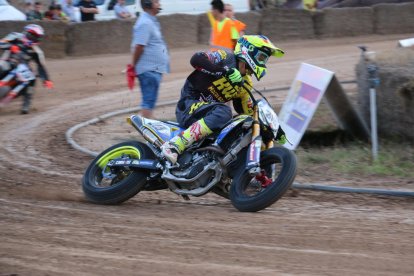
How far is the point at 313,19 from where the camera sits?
2227 centimetres

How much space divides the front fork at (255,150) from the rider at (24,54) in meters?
7.24

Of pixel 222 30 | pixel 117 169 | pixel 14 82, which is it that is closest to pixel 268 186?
pixel 117 169

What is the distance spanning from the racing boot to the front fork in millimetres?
428

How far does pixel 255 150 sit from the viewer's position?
6.55 meters

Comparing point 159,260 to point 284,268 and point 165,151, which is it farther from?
point 165,151

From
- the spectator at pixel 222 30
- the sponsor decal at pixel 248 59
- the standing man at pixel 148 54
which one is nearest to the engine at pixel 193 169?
the sponsor decal at pixel 248 59

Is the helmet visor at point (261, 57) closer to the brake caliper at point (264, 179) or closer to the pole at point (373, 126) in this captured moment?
the brake caliper at point (264, 179)

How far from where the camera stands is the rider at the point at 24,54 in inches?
513

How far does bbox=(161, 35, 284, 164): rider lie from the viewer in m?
6.68

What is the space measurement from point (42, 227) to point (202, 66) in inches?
81.0

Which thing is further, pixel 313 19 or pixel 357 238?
pixel 313 19

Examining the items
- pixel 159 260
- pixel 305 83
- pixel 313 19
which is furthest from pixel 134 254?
pixel 313 19

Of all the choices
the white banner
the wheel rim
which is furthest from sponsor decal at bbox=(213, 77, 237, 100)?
the white banner

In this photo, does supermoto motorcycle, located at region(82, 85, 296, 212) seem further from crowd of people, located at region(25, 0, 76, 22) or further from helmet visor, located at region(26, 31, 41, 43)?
crowd of people, located at region(25, 0, 76, 22)
